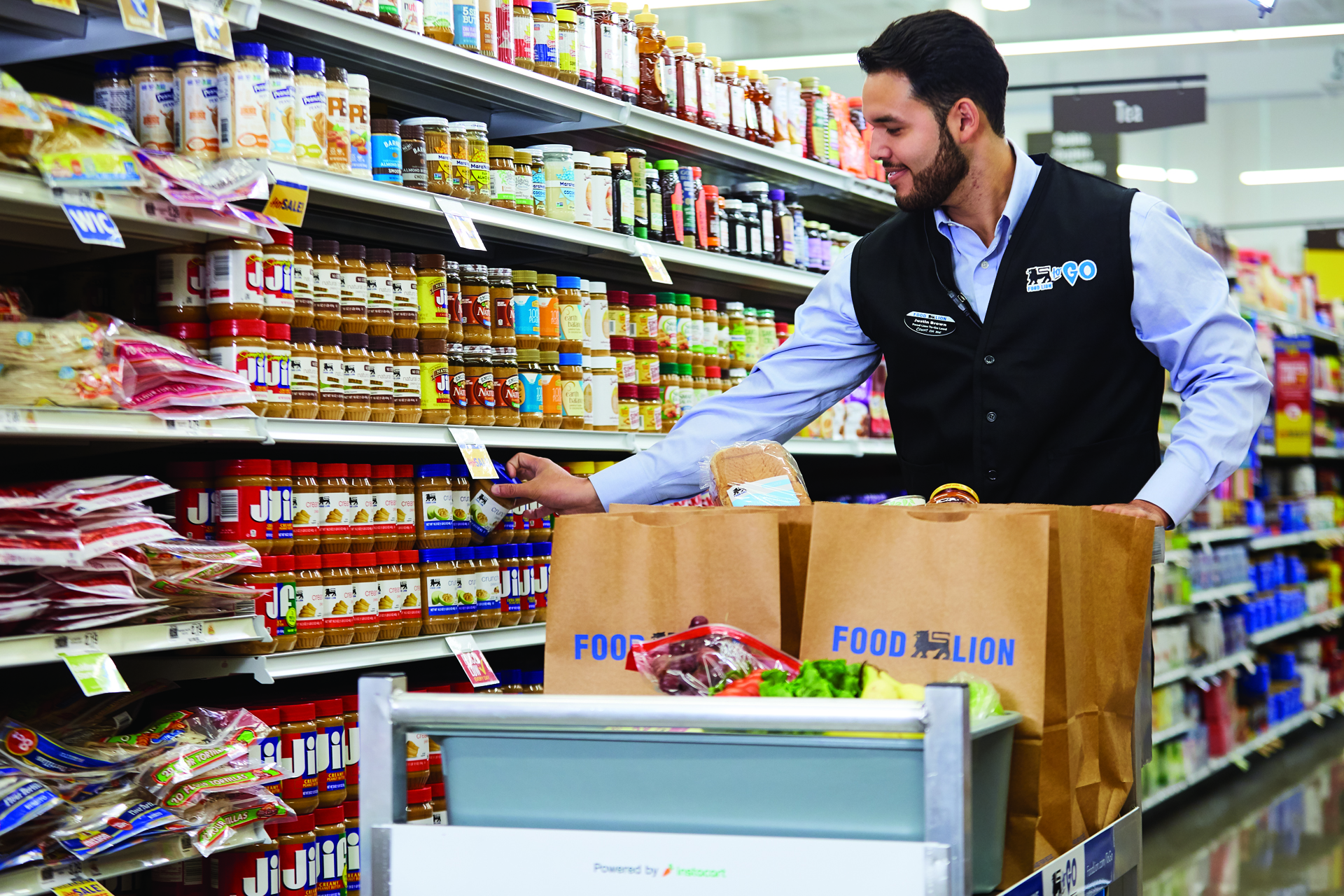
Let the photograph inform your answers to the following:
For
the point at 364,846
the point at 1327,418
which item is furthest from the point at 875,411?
the point at 1327,418

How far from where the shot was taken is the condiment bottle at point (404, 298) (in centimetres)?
287

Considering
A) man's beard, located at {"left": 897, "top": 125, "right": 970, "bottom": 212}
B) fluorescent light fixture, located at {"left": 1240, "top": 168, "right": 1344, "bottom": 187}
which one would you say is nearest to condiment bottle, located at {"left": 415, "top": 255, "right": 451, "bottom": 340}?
man's beard, located at {"left": 897, "top": 125, "right": 970, "bottom": 212}

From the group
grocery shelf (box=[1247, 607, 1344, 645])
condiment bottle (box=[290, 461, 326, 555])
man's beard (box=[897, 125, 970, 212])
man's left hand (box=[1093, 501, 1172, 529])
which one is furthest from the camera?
grocery shelf (box=[1247, 607, 1344, 645])

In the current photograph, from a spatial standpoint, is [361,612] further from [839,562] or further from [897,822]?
[897,822]

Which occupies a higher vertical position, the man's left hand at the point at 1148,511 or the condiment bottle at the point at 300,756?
the man's left hand at the point at 1148,511

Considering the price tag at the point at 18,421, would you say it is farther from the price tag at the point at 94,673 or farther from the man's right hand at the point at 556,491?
the man's right hand at the point at 556,491

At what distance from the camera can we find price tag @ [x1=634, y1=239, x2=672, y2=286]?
3.42 meters

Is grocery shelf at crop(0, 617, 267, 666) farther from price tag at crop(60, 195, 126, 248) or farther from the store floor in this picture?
the store floor

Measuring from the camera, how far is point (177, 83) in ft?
8.02

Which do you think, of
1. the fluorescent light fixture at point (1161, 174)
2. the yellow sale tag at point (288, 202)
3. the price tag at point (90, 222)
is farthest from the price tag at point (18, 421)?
the fluorescent light fixture at point (1161, 174)

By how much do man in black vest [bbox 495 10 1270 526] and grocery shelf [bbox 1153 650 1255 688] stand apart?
4.12m

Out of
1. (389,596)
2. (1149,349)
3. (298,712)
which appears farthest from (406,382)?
(1149,349)

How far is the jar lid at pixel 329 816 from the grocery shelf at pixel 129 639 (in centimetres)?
44

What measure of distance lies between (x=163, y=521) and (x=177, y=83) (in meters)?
0.80
